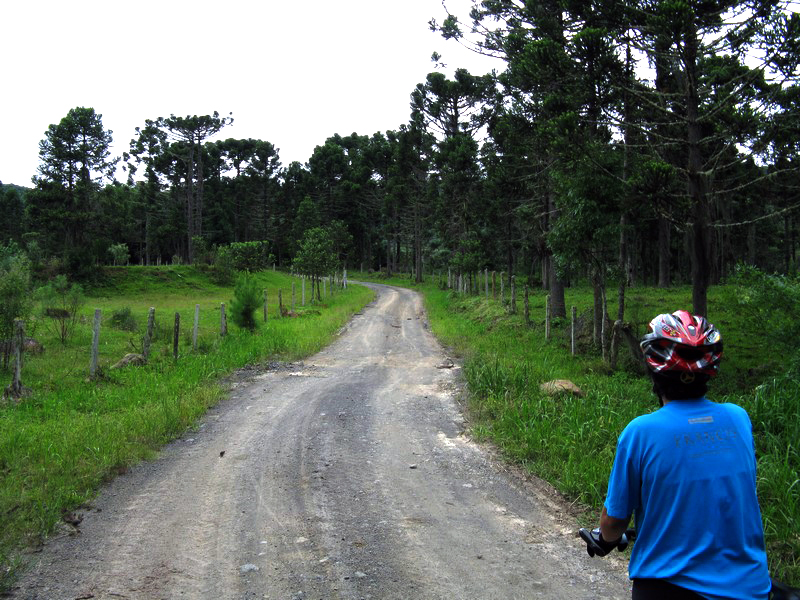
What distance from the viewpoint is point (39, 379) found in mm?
10172

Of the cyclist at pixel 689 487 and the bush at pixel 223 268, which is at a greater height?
the bush at pixel 223 268

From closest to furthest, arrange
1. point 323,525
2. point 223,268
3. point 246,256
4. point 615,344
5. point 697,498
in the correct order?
point 697,498
point 323,525
point 615,344
point 223,268
point 246,256

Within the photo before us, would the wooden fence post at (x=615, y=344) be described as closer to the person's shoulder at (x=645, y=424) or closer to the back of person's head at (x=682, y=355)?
the back of person's head at (x=682, y=355)

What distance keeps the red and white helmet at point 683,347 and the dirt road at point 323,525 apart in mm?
2173

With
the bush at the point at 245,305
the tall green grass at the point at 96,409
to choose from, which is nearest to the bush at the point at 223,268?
the tall green grass at the point at 96,409

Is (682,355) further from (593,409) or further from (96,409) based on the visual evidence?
(96,409)

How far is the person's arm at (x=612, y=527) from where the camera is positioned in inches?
80.0

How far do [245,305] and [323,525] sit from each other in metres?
13.5

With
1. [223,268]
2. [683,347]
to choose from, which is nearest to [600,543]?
[683,347]

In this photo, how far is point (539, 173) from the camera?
16.9 meters

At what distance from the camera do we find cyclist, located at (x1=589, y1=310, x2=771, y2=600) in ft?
6.09

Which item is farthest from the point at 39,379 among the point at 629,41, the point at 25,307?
the point at 629,41

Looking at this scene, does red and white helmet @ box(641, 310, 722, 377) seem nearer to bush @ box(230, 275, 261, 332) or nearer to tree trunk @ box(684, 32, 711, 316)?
tree trunk @ box(684, 32, 711, 316)

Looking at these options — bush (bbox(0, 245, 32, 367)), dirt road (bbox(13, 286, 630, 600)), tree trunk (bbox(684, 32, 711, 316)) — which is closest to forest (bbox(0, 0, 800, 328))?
tree trunk (bbox(684, 32, 711, 316))
